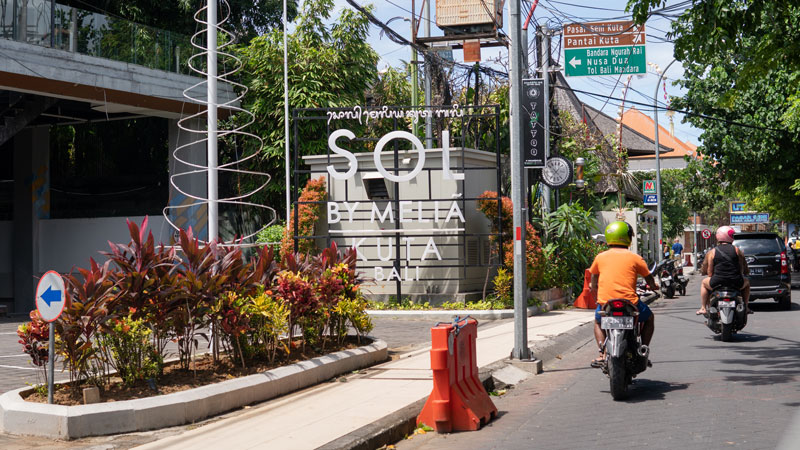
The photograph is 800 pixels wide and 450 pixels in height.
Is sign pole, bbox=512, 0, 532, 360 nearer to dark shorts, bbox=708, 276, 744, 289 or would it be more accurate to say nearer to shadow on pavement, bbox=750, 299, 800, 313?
dark shorts, bbox=708, 276, 744, 289

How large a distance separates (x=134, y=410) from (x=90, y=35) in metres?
15.8

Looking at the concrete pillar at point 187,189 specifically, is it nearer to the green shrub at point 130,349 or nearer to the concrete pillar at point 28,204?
the concrete pillar at point 28,204

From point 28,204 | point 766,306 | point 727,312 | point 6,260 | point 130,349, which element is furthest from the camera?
point 6,260

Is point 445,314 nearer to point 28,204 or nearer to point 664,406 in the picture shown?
point 664,406

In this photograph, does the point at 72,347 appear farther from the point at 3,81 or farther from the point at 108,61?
the point at 108,61

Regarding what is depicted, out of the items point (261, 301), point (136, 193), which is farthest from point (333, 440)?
point (136, 193)

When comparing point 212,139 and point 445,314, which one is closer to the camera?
point 212,139

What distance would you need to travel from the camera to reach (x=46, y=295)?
715 centimetres

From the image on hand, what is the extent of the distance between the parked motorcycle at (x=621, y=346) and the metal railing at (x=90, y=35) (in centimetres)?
1586

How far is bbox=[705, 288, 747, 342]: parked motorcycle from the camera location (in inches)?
520

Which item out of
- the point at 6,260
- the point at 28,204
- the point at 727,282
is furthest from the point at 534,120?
the point at 6,260

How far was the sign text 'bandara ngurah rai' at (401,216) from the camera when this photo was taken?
730 inches

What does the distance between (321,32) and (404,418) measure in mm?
23897

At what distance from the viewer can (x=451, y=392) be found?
25.1 feet
